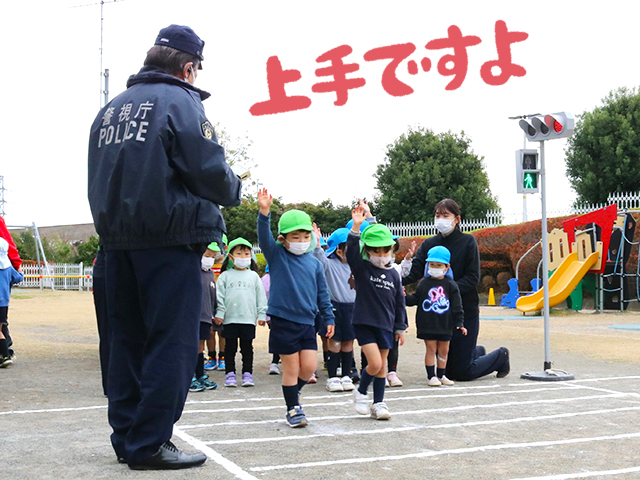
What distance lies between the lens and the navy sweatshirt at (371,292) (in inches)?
244

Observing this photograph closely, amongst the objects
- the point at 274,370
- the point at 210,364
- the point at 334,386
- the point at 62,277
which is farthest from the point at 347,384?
the point at 62,277

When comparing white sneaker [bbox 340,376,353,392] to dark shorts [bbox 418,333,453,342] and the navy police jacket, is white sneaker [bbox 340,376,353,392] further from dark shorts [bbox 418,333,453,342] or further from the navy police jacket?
the navy police jacket

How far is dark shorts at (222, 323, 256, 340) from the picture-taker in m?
8.23

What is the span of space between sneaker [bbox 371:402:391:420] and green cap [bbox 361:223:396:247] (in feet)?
4.14

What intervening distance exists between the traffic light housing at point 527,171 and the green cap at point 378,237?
3.21m

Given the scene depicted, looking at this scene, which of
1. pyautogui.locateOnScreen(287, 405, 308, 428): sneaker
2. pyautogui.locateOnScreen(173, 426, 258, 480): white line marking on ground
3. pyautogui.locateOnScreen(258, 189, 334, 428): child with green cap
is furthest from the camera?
pyautogui.locateOnScreen(258, 189, 334, 428): child with green cap

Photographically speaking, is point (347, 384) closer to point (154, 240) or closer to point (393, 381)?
point (393, 381)

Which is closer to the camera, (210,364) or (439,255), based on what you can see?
(439,255)

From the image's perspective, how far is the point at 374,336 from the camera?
20.4 ft

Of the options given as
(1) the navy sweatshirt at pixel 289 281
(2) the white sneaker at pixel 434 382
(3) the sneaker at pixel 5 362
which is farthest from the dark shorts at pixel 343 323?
(3) the sneaker at pixel 5 362

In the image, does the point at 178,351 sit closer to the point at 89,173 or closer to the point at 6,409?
the point at 89,173

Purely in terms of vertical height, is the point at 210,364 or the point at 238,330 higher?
the point at 238,330

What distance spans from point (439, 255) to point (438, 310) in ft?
1.85

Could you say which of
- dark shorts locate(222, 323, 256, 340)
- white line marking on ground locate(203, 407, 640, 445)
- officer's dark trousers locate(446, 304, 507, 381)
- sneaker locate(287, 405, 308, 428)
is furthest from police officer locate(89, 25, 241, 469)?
officer's dark trousers locate(446, 304, 507, 381)
